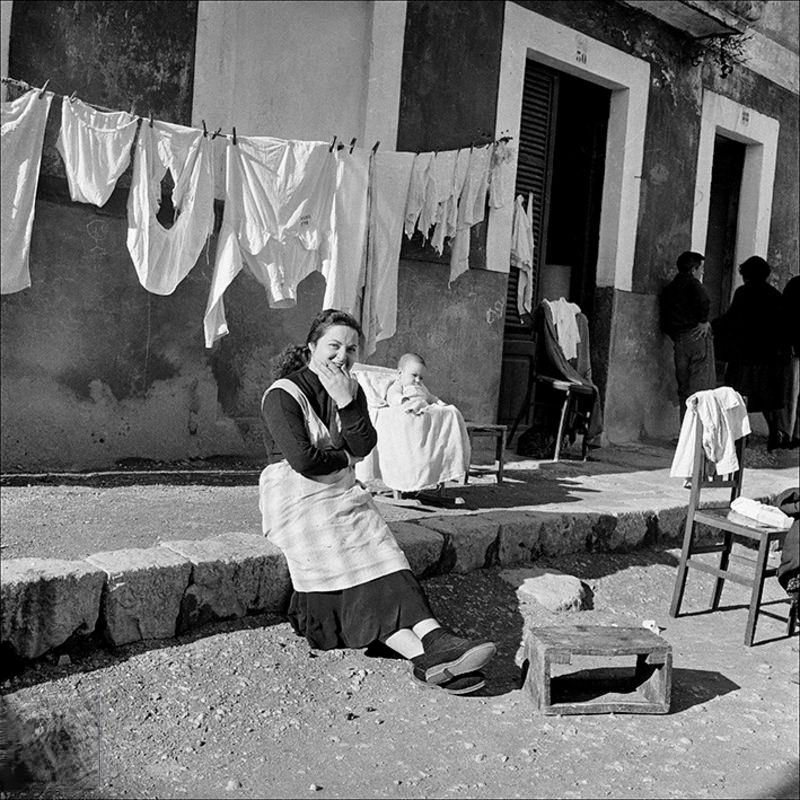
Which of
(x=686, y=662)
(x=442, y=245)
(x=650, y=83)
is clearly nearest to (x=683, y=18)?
(x=650, y=83)

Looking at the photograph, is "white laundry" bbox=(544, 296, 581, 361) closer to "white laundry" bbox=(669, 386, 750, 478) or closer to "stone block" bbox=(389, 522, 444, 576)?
"white laundry" bbox=(669, 386, 750, 478)

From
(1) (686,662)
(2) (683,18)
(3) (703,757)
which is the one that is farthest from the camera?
(2) (683,18)

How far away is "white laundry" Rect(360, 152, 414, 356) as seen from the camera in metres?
6.97

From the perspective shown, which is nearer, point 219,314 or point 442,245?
point 219,314

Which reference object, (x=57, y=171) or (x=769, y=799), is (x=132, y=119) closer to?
(x=57, y=171)

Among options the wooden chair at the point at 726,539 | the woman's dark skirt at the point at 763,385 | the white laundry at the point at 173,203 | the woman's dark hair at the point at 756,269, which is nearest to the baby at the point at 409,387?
the white laundry at the point at 173,203

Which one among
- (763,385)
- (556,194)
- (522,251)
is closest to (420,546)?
(522,251)

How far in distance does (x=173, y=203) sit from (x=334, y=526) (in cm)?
282

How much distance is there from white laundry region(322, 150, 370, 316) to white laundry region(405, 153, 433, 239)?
49 cm

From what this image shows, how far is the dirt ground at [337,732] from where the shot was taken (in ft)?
10.4

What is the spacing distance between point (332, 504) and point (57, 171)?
3.03 m

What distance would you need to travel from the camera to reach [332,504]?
4.28 meters

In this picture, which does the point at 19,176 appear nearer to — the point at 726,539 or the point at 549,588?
the point at 549,588

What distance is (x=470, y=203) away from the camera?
25.0ft
